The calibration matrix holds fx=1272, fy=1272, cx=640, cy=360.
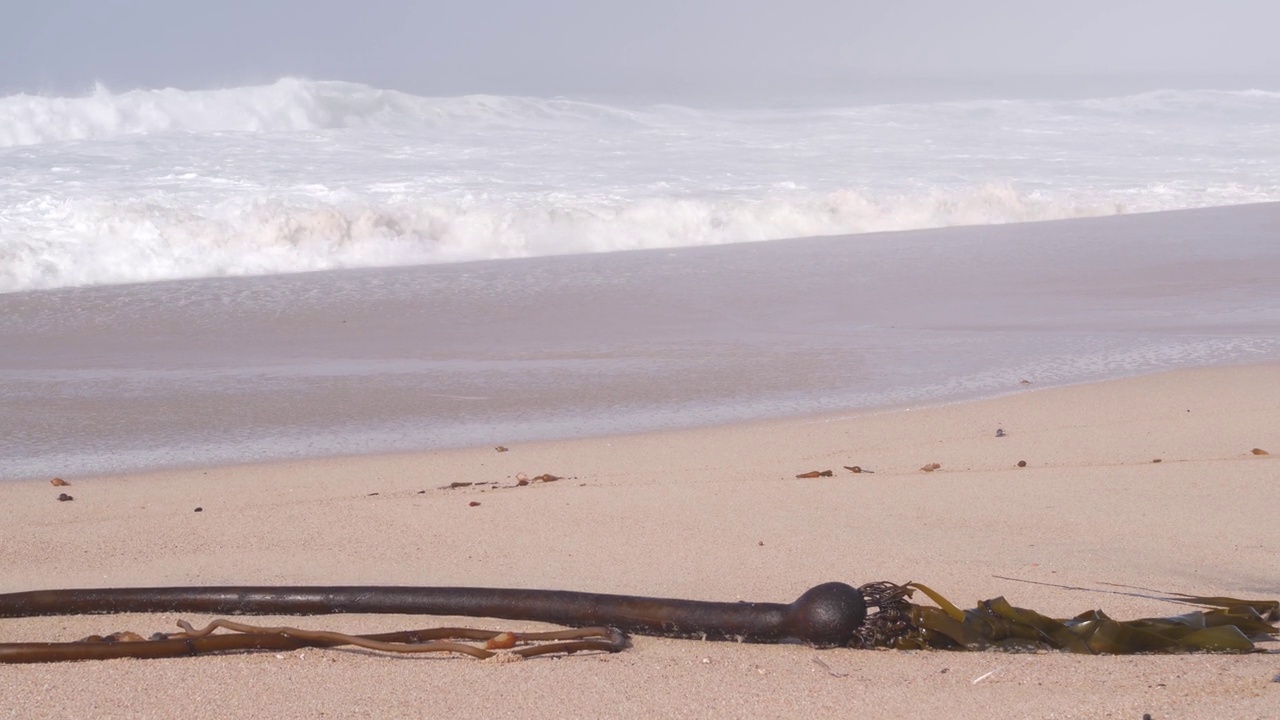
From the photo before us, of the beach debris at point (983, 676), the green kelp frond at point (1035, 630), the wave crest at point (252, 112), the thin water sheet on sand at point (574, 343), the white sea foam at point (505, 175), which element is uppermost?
the wave crest at point (252, 112)

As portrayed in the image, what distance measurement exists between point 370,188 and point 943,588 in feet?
42.6

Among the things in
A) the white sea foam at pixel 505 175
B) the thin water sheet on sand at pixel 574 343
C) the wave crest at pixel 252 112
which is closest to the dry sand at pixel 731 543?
the thin water sheet on sand at pixel 574 343

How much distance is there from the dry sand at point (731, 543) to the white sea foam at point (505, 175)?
284 inches

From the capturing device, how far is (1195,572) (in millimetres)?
2742

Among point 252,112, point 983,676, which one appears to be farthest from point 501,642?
point 252,112

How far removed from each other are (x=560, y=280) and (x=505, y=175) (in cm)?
685

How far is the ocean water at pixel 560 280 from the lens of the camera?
19.1 feet

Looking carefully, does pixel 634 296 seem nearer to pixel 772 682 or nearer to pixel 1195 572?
pixel 1195 572

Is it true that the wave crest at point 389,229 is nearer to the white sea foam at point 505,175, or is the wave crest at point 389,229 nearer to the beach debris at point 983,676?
the white sea foam at point 505,175

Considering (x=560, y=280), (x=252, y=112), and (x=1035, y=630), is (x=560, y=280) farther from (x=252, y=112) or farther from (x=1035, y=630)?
(x=252, y=112)

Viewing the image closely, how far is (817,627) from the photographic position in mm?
2090

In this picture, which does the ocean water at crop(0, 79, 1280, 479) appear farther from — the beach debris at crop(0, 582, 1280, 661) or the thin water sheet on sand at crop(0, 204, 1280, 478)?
the beach debris at crop(0, 582, 1280, 661)

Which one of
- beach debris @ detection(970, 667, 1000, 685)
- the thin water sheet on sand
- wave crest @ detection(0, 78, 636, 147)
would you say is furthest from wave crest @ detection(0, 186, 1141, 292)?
wave crest @ detection(0, 78, 636, 147)

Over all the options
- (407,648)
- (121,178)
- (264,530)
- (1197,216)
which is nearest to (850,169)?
(1197,216)
